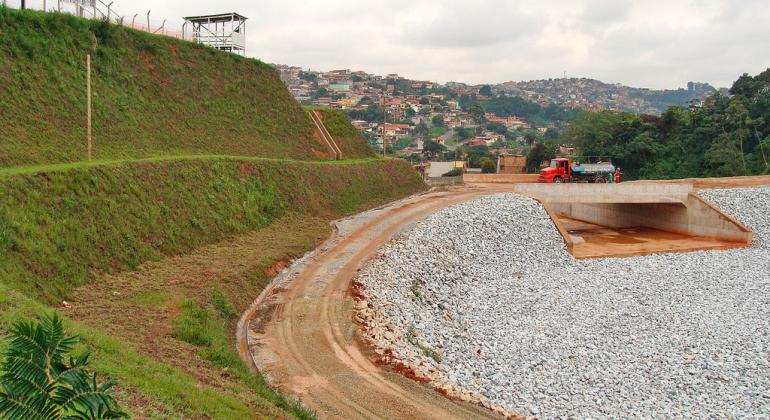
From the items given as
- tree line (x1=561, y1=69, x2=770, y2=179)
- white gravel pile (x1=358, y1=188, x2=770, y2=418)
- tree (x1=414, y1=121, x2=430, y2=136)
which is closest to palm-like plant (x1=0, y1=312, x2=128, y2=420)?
white gravel pile (x1=358, y1=188, x2=770, y2=418)

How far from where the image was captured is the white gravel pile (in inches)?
646

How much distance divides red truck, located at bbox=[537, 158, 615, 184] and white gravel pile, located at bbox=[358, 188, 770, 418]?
925cm

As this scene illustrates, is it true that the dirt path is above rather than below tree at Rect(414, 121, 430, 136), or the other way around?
below

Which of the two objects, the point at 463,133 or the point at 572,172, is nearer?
the point at 572,172

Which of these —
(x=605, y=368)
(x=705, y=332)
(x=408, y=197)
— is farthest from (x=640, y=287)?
(x=408, y=197)

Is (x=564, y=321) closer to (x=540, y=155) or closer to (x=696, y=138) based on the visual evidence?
(x=696, y=138)

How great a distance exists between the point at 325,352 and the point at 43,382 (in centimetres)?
1168

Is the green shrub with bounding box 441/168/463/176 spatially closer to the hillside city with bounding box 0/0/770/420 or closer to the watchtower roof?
the hillside city with bounding box 0/0/770/420

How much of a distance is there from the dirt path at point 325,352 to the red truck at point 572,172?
2565 centimetres

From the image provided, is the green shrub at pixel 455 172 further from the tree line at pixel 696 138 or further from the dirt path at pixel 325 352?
the dirt path at pixel 325 352

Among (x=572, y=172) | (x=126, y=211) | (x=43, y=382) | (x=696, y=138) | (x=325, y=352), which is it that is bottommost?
(x=325, y=352)

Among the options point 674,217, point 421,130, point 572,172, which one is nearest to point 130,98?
point 572,172

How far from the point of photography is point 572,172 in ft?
155

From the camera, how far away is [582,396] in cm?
1616
